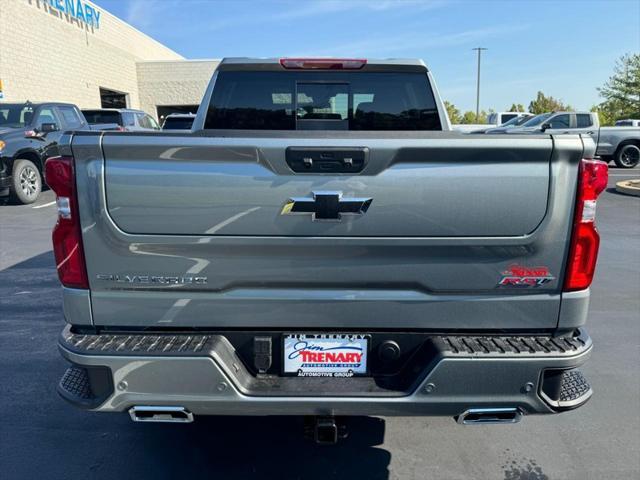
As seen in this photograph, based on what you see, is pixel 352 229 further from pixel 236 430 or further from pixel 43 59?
pixel 43 59

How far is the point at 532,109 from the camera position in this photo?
58.2 m

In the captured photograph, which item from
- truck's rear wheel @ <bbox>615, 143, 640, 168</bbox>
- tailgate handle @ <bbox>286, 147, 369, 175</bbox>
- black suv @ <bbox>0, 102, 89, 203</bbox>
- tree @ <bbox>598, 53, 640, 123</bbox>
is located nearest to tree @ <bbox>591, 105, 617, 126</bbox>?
tree @ <bbox>598, 53, 640, 123</bbox>

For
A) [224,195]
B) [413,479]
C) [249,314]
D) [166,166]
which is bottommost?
[413,479]

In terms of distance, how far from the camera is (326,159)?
196cm

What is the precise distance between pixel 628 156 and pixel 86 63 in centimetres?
2524

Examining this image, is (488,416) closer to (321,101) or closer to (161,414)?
(161,414)

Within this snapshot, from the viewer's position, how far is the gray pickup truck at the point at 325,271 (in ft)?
6.42

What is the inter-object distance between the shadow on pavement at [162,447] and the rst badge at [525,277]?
4.21ft

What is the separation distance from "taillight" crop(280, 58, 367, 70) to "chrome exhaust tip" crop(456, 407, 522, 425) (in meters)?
2.40

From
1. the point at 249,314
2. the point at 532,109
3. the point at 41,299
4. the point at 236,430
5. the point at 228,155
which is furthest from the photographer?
the point at 532,109

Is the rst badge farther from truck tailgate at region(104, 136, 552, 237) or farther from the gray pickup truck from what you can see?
truck tailgate at region(104, 136, 552, 237)

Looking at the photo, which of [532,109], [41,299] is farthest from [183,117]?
[532,109]

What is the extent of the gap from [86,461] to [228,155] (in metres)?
1.95

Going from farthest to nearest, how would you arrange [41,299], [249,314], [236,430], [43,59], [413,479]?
[43,59] < [41,299] < [236,430] < [413,479] < [249,314]
